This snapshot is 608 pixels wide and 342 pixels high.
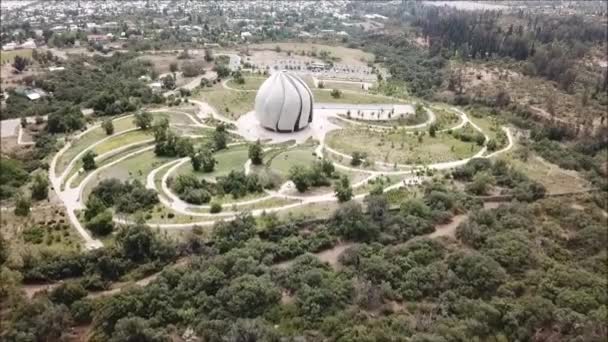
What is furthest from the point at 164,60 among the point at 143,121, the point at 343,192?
the point at 343,192

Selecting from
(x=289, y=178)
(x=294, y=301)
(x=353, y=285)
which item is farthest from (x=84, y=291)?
(x=289, y=178)

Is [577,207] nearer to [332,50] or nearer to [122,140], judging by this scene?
[122,140]

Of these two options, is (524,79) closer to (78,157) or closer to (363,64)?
(363,64)

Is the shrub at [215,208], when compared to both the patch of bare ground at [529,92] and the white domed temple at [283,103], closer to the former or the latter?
the white domed temple at [283,103]

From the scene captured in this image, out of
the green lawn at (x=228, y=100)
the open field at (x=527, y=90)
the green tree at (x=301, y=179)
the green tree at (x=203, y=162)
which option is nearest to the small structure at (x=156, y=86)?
the green lawn at (x=228, y=100)

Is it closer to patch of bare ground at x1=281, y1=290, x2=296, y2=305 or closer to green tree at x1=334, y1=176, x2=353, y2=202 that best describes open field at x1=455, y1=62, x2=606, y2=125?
green tree at x1=334, y1=176, x2=353, y2=202
